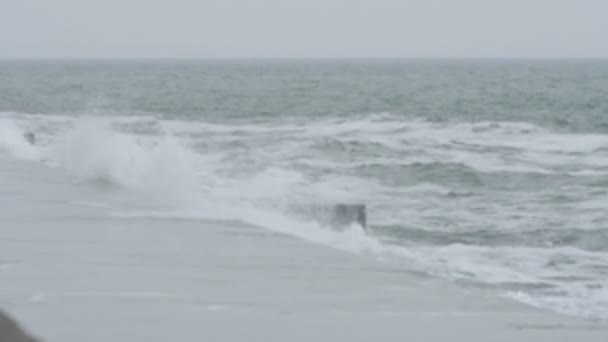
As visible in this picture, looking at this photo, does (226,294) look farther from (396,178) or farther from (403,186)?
(396,178)

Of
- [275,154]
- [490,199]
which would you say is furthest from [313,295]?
[275,154]

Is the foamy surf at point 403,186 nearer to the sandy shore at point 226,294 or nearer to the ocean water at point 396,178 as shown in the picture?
the ocean water at point 396,178

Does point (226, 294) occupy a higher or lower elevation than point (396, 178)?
higher

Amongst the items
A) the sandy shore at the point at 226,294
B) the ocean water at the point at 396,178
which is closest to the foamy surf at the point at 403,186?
the ocean water at the point at 396,178

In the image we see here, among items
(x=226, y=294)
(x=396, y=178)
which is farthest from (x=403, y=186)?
(x=226, y=294)

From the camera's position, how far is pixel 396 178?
21.3 metres

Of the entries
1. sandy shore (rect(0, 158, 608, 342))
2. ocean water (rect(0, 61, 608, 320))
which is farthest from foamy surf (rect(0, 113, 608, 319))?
sandy shore (rect(0, 158, 608, 342))

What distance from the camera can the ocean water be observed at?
448 inches

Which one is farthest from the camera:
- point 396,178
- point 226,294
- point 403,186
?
point 396,178

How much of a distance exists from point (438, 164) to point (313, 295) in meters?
16.2

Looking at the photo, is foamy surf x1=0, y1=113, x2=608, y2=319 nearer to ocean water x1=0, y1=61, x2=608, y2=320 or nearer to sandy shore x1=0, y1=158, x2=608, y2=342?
ocean water x1=0, y1=61, x2=608, y2=320

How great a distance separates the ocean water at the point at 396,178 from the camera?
11367mm

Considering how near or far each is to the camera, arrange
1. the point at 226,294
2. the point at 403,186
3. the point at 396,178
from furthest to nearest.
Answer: the point at 396,178
the point at 403,186
the point at 226,294

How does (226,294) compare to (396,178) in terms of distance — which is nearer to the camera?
(226,294)
